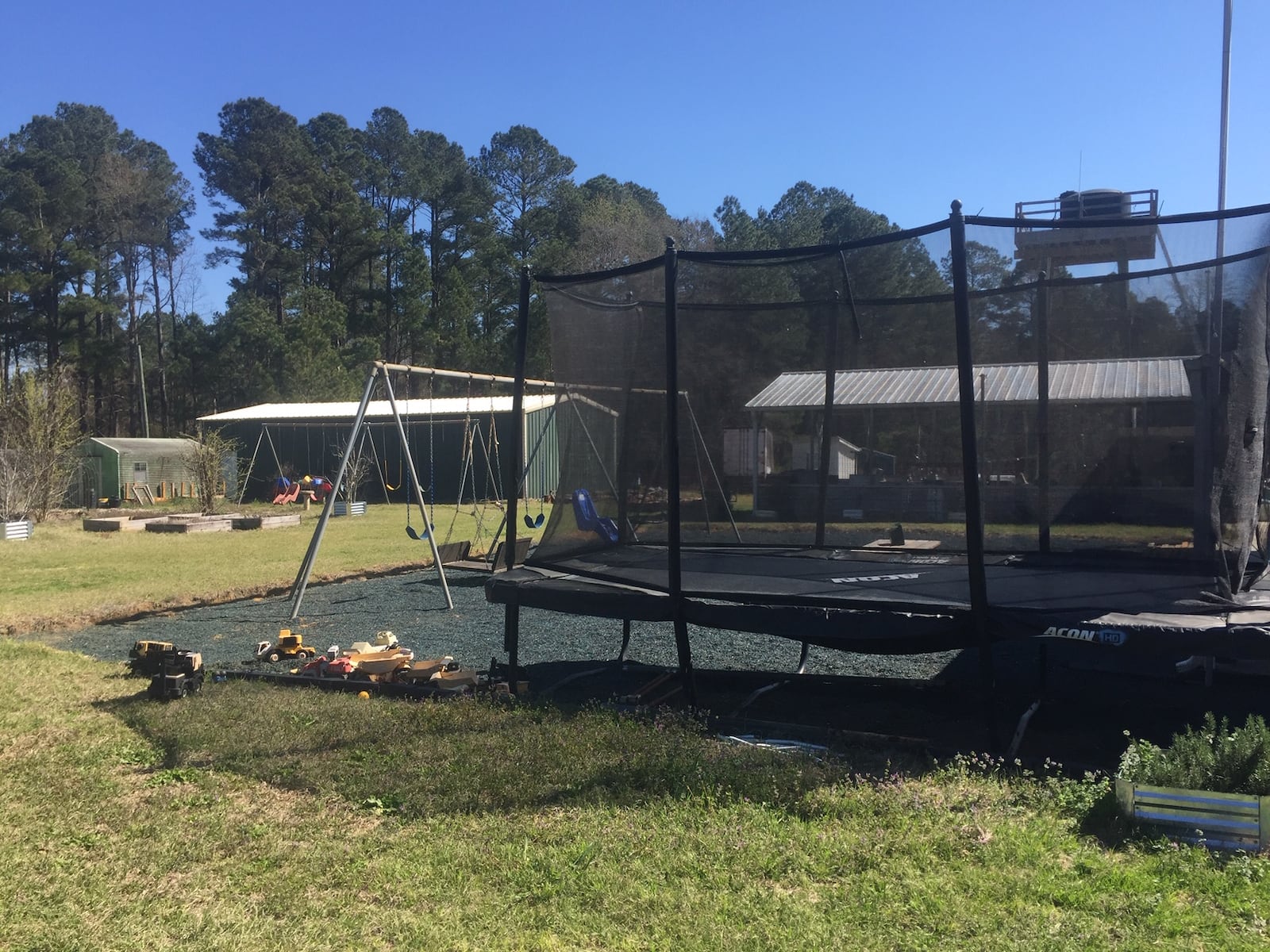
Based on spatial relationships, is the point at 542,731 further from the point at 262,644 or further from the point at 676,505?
the point at 262,644

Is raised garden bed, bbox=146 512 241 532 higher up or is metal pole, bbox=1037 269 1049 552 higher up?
metal pole, bbox=1037 269 1049 552

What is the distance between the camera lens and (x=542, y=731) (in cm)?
419

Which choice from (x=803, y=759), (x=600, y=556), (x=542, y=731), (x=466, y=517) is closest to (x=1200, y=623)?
(x=803, y=759)

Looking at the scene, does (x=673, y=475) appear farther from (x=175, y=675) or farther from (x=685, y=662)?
(x=175, y=675)

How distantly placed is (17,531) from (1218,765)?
16.1 metres

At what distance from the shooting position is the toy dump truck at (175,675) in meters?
4.98

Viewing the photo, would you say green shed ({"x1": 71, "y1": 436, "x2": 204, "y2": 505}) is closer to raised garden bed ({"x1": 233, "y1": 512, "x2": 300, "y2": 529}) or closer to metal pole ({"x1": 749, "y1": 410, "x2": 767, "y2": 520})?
raised garden bed ({"x1": 233, "y1": 512, "x2": 300, "y2": 529})

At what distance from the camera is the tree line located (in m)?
34.0

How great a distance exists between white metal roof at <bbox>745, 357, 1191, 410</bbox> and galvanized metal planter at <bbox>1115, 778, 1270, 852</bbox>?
2190 millimetres

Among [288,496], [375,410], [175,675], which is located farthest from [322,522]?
[375,410]

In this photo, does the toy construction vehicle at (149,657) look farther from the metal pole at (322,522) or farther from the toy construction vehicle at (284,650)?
the metal pole at (322,522)

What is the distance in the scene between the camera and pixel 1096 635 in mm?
3570

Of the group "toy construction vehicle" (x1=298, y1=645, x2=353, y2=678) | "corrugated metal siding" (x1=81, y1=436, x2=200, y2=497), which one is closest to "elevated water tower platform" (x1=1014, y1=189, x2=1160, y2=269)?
"toy construction vehicle" (x1=298, y1=645, x2=353, y2=678)

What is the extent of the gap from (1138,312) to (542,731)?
331cm
